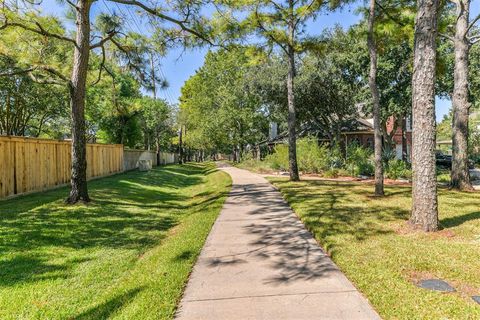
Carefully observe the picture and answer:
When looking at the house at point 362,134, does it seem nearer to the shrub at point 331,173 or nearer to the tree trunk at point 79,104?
the shrub at point 331,173

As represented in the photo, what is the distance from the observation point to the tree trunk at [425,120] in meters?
5.48

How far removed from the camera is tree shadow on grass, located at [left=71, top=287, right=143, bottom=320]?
3.16 m

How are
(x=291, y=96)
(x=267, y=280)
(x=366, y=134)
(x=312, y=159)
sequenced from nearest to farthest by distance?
(x=267, y=280)
(x=291, y=96)
(x=312, y=159)
(x=366, y=134)

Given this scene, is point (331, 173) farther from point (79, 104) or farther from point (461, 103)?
point (79, 104)

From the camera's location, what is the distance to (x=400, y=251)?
4.66m

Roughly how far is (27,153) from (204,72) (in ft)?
106

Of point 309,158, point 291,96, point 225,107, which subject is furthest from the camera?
point 225,107

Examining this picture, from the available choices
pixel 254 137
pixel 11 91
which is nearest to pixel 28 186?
pixel 11 91

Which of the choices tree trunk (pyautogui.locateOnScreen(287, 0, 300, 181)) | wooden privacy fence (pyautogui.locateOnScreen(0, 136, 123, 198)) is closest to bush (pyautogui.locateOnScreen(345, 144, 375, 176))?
tree trunk (pyautogui.locateOnScreen(287, 0, 300, 181))

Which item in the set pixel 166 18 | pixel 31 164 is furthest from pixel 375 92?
pixel 31 164

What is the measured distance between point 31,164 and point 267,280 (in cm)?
952

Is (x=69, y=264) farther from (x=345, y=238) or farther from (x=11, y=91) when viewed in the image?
(x=11, y=91)

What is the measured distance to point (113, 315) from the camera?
124 inches

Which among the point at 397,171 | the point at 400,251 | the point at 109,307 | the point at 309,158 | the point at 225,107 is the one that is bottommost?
the point at 109,307
